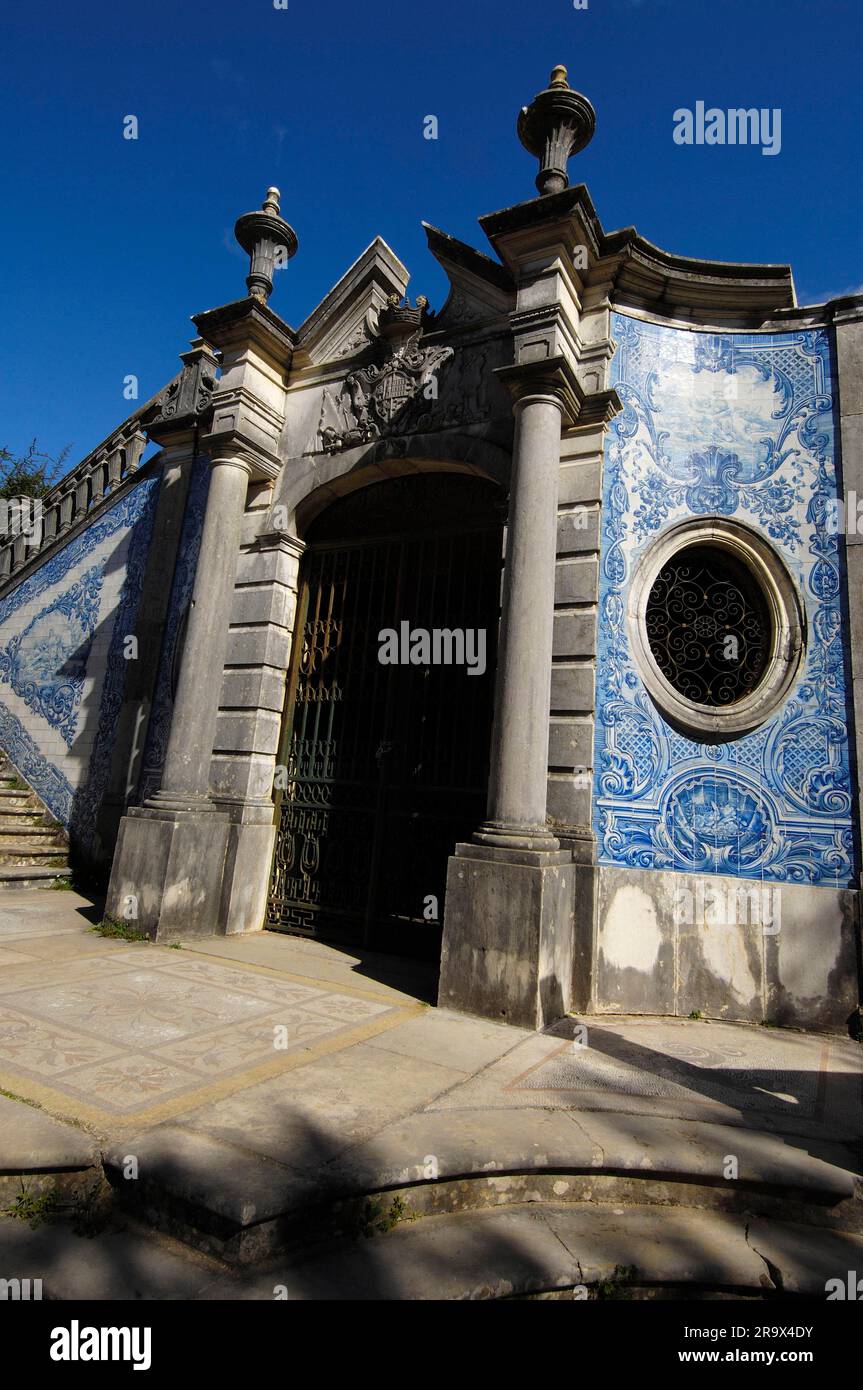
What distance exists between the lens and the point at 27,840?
8586mm

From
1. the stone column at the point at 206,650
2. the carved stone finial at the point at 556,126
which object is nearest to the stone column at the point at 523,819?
the carved stone finial at the point at 556,126

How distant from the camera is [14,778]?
9461 millimetres

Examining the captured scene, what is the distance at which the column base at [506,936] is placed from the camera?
448cm

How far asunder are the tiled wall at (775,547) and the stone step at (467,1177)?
2.36 metres

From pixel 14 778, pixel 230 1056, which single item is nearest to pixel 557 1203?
pixel 230 1056

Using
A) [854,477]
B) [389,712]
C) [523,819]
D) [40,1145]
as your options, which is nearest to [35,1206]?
[40,1145]

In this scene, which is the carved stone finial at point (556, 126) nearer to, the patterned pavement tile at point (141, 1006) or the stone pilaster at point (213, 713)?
the stone pilaster at point (213, 713)

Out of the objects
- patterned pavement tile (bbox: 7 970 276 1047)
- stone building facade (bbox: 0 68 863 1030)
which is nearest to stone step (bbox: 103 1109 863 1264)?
patterned pavement tile (bbox: 7 970 276 1047)

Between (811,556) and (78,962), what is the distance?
5.87 metres

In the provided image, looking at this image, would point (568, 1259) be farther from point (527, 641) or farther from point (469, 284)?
point (469, 284)

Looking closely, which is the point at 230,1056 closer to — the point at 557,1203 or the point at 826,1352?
the point at 557,1203

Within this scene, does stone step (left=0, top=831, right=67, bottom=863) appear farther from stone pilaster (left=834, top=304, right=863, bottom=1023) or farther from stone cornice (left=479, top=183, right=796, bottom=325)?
stone pilaster (left=834, top=304, right=863, bottom=1023)

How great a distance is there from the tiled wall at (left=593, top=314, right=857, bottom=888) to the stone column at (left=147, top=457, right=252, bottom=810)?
3.39 meters

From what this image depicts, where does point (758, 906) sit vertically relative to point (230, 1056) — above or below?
above
